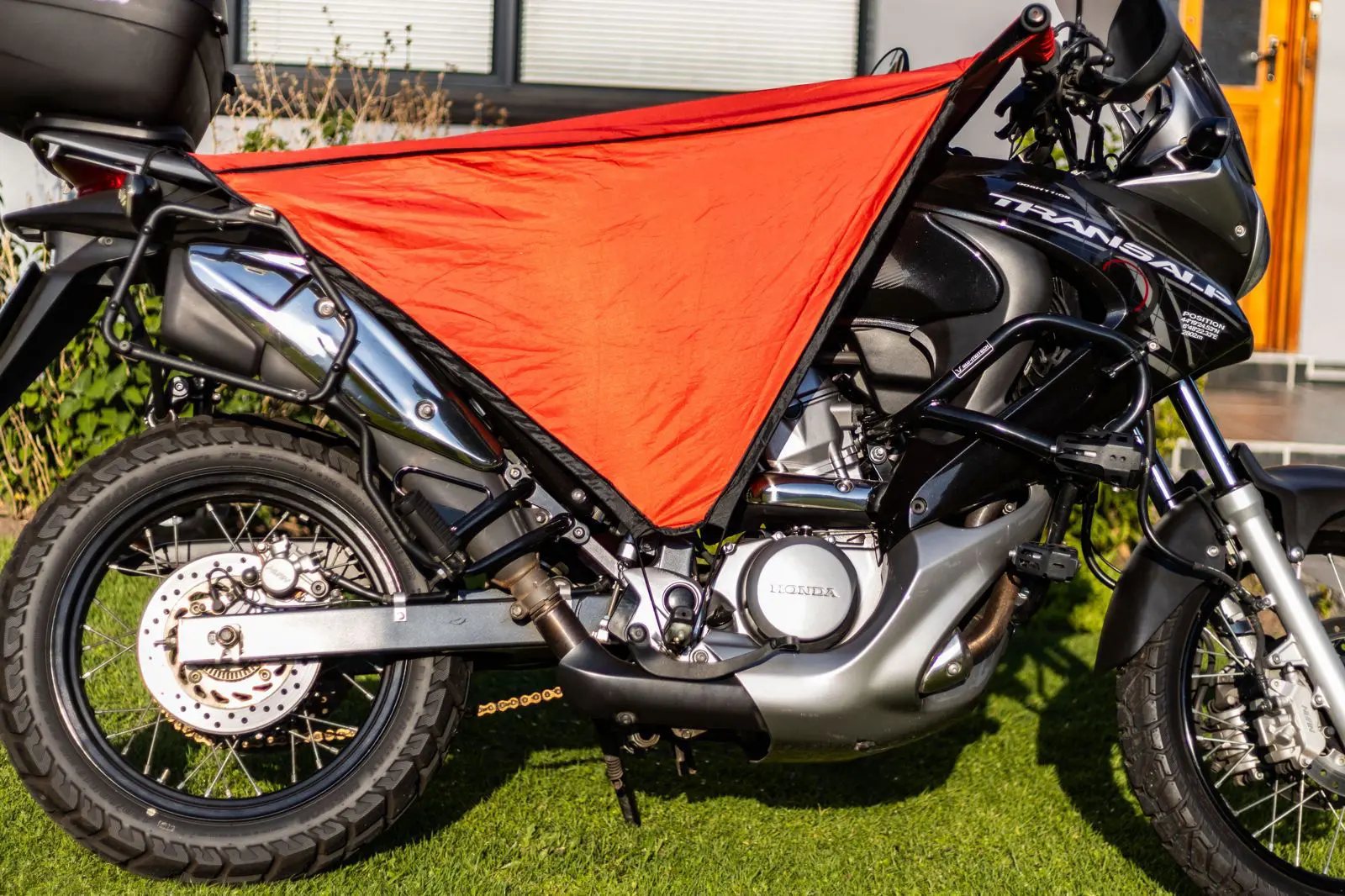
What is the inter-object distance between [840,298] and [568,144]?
0.56 m

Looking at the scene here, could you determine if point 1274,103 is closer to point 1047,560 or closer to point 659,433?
point 1047,560

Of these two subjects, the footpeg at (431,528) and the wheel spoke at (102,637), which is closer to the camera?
the footpeg at (431,528)

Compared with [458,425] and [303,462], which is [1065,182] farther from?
[303,462]

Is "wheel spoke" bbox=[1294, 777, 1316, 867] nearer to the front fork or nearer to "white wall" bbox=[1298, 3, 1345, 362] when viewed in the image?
the front fork

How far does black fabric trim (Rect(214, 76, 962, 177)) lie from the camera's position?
216cm

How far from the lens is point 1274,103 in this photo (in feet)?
21.2

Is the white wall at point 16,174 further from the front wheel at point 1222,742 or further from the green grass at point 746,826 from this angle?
the front wheel at point 1222,742

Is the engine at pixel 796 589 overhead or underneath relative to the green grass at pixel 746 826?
overhead

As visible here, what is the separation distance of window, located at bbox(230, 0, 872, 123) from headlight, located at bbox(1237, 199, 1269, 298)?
151 inches

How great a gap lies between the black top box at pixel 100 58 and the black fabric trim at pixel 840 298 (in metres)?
1.26

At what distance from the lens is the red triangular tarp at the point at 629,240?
2.16 meters

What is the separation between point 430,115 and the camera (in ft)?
17.4

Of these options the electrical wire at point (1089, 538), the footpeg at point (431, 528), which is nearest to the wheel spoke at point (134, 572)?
the footpeg at point (431, 528)

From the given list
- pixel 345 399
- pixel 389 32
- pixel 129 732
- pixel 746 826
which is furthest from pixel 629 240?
pixel 389 32
